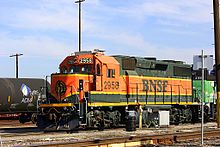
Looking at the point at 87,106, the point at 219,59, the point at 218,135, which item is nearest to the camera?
the point at 218,135

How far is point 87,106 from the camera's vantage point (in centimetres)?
1992

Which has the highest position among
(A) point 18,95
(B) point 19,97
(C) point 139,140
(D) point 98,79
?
(D) point 98,79

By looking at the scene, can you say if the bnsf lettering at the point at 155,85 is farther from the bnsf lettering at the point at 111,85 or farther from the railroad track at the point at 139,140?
the railroad track at the point at 139,140

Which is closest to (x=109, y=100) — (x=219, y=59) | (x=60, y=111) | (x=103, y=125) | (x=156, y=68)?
(x=103, y=125)

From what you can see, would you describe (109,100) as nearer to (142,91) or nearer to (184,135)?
(142,91)

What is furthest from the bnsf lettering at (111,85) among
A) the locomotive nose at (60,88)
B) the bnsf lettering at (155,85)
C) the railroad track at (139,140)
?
the railroad track at (139,140)

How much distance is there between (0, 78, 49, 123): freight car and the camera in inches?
1072

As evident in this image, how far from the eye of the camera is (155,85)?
24703mm

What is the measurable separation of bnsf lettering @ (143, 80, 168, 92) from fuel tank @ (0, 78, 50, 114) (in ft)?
23.5

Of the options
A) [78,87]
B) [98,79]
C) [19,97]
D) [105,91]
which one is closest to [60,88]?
[78,87]

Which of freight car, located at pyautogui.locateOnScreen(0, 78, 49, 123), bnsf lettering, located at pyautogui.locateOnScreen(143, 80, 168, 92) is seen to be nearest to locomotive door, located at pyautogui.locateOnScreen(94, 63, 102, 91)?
bnsf lettering, located at pyautogui.locateOnScreen(143, 80, 168, 92)

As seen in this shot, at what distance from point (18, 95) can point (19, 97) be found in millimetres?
152

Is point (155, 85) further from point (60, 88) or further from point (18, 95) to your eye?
point (18, 95)

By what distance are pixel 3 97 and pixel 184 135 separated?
14.5 metres
